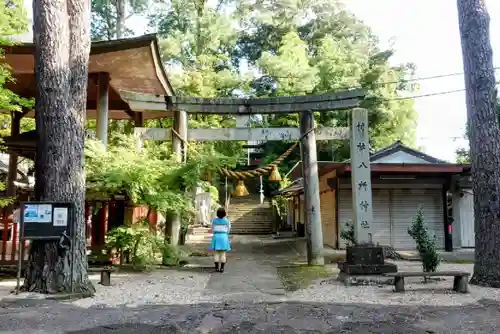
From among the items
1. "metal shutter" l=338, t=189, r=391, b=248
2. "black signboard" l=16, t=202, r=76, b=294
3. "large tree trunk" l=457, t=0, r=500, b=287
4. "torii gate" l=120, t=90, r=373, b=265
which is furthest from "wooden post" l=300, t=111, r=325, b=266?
"black signboard" l=16, t=202, r=76, b=294

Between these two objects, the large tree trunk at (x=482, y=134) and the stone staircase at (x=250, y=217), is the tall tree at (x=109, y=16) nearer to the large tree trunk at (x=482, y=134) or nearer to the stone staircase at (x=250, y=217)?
the stone staircase at (x=250, y=217)

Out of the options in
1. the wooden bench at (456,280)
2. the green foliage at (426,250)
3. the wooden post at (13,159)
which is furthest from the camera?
the wooden post at (13,159)

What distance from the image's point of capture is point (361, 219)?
9.42m

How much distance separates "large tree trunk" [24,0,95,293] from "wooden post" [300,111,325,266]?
580 centimetres

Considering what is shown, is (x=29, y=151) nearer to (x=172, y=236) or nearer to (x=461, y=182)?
(x=172, y=236)

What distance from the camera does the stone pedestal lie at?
8.62 meters

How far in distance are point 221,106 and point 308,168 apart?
2864 mm

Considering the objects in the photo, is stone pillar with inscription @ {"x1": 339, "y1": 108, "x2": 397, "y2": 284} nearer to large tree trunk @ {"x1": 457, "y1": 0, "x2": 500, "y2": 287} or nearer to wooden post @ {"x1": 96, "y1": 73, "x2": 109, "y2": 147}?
large tree trunk @ {"x1": 457, "y1": 0, "x2": 500, "y2": 287}

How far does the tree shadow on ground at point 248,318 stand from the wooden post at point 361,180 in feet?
9.58

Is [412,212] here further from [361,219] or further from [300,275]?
[300,275]

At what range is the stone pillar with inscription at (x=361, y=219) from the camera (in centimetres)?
869

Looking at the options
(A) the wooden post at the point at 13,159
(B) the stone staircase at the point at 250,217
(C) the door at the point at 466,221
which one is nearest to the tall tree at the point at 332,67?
(B) the stone staircase at the point at 250,217

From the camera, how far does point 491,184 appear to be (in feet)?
26.9

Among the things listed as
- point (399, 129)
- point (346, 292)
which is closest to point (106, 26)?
point (399, 129)
